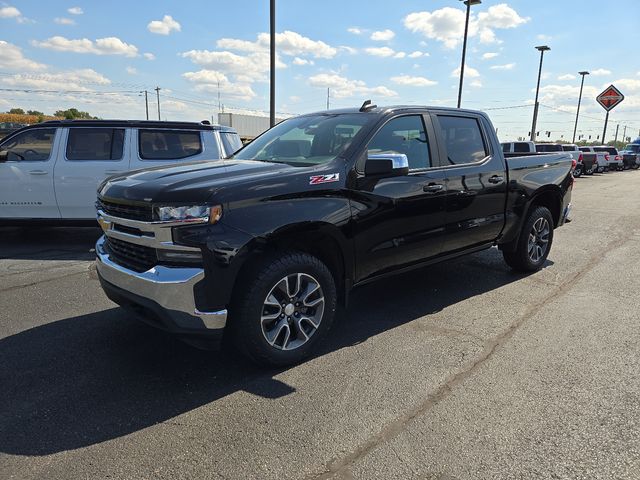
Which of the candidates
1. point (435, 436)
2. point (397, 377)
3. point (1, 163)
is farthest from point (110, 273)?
point (1, 163)

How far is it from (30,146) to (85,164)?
0.86 metres

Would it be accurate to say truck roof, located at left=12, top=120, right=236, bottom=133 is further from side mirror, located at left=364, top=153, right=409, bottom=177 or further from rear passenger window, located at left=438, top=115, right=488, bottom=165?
side mirror, located at left=364, top=153, right=409, bottom=177

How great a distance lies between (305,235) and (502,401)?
1.75 metres

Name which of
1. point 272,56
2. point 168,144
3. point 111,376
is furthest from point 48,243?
point 272,56

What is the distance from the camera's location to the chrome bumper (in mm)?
2988

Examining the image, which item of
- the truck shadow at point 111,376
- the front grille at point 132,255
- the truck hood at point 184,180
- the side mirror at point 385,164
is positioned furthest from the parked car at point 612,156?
the front grille at point 132,255

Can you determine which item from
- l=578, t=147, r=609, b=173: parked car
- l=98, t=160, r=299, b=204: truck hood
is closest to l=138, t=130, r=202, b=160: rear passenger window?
l=98, t=160, r=299, b=204: truck hood

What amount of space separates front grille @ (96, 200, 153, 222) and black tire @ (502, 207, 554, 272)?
4.46m

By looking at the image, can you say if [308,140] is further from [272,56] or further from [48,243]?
[272,56]

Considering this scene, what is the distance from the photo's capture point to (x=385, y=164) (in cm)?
368

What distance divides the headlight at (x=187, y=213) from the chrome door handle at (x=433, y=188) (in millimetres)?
2098

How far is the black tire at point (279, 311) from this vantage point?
3.21 meters

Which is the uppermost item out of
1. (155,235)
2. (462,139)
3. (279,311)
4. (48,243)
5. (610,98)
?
(610,98)

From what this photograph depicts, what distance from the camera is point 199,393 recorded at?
10.4 ft
